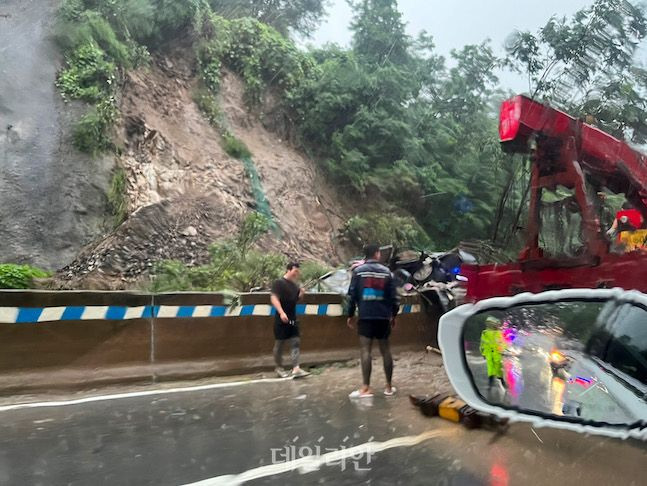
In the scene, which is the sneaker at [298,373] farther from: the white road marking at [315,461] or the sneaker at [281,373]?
the white road marking at [315,461]

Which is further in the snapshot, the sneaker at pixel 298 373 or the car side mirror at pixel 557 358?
the sneaker at pixel 298 373

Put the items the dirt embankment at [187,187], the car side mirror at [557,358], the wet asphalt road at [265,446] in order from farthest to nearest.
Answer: the dirt embankment at [187,187] < the wet asphalt road at [265,446] < the car side mirror at [557,358]

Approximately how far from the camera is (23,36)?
1522 cm

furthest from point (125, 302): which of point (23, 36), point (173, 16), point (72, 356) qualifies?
point (173, 16)

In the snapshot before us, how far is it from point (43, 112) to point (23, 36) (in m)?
3.08

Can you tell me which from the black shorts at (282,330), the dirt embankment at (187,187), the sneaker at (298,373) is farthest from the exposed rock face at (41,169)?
the sneaker at (298,373)

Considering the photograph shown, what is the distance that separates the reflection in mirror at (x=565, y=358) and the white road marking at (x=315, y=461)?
6.27 ft

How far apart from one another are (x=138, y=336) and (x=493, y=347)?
517 centimetres

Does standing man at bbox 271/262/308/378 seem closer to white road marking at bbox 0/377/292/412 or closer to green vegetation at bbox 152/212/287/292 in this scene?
white road marking at bbox 0/377/292/412

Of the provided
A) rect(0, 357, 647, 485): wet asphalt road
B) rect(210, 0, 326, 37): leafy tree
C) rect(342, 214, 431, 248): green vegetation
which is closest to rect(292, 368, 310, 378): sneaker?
rect(0, 357, 647, 485): wet asphalt road

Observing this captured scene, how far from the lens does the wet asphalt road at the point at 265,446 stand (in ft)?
12.8

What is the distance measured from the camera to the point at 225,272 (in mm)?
10812

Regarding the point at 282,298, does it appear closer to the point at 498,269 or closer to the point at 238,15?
the point at 498,269

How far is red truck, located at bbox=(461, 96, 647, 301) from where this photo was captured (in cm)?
642
